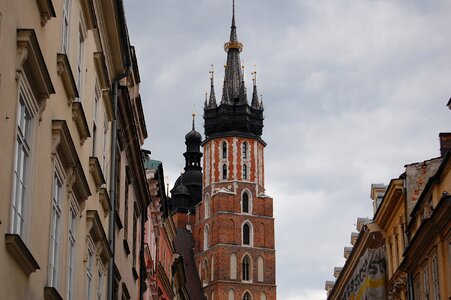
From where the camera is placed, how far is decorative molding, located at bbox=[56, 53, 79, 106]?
48.0 ft

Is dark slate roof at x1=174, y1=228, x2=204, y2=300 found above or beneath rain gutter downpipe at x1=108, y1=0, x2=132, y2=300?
above

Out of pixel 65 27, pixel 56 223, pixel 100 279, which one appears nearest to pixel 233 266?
pixel 100 279

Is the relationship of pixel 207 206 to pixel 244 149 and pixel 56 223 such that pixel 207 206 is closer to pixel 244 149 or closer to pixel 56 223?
pixel 244 149

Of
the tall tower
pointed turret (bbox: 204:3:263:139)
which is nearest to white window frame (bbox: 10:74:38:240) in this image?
the tall tower

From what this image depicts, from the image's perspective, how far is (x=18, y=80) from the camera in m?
11.5

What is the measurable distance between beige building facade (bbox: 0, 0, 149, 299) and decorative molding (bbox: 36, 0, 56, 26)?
14mm

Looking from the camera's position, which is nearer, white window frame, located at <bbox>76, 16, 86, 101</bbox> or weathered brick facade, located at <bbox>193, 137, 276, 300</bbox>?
white window frame, located at <bbox>76, 16, 86, 101</bbox>

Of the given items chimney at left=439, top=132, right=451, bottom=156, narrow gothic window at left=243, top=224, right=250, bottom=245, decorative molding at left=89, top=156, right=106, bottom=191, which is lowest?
decorative molding at left=89, top=156, right=106, bottom=191

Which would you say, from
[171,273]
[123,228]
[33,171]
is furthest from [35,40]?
[171,273]

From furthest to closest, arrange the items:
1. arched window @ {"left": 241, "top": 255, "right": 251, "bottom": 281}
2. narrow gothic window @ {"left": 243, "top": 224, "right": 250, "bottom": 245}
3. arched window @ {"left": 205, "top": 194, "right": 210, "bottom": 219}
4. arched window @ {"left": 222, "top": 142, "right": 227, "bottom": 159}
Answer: arched window @ {"left": 222, "top": 142, "right": 227, "bottom": 159}
arched window @ {"left": 205, "top": 194, "right": 210, "bottom": 219}
narrow gothic window @ {"left": 243, "top": 224, "right": 250, "bottom": 245}
arched window @ {"left": 241, "top": 255, "right": 251, "bottom": 281}

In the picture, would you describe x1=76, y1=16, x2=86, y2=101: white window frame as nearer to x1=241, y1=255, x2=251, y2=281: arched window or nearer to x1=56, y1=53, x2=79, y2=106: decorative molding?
x1=56, y1=53, x2=79, y2=106: decorative molding

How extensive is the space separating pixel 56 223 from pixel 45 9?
11.3ft

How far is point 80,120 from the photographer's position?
16.6 metres

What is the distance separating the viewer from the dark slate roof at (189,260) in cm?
11836
